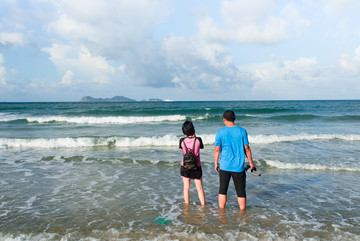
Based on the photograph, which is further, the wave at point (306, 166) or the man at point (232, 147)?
the wave at point (306, 166)

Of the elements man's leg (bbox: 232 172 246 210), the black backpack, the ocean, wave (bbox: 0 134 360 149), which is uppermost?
the black backpack

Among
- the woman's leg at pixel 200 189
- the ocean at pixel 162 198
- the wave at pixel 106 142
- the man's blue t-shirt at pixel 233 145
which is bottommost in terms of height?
the ocean at pixel 162 198

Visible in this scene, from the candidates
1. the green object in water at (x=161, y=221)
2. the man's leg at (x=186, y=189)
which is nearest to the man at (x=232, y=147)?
the man's leg at (x=186, y=189)

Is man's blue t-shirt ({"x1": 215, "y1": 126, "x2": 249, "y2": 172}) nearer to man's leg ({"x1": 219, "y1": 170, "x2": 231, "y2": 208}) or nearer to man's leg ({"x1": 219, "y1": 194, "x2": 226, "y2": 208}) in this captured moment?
man's leg ({"x1": 219, "y1": 170, "x2": 231, "y2": 208})

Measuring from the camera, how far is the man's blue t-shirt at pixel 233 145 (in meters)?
4.71

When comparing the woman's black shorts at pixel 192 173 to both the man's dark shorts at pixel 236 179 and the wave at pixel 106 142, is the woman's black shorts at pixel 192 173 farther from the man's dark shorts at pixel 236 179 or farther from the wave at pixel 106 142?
the wave at pixel 106 142

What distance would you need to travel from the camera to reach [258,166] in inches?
367

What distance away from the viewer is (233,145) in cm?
474

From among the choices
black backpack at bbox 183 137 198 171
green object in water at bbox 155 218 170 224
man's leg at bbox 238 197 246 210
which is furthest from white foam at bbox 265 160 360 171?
green object in water at bbox 155 218 170 224

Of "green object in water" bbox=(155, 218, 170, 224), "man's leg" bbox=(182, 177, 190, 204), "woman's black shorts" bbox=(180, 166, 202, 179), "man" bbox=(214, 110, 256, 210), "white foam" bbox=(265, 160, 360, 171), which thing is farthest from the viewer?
"white foam" bbox=(265, 160, 360, 171)

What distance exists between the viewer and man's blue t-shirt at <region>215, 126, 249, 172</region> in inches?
186

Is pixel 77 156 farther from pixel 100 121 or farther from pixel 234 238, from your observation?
pixel 100 121

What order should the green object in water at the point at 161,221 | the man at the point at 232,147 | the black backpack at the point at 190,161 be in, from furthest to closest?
the black backpack at the point at 190,161, the green object in water at the point at 161,221, the man at the point at 232,147

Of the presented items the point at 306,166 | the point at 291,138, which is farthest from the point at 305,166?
the point at 291,138
